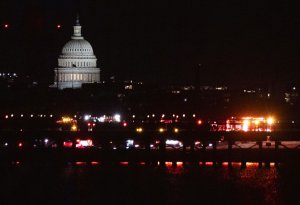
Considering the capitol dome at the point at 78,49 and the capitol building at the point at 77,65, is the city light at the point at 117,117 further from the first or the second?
the capitol dome at the point at 78,49

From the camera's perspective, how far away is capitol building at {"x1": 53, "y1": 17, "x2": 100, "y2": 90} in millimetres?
158750

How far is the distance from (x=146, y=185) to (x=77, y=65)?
94.8 metres

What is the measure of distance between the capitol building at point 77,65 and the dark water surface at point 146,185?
273 feet

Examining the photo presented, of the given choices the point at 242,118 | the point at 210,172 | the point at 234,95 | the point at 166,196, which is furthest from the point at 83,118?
the point at 166,196

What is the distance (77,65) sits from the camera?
159750 millimetres

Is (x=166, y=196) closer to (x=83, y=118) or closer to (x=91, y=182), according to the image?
(x=91, y=182)

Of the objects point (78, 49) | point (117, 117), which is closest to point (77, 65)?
point (78, 49)

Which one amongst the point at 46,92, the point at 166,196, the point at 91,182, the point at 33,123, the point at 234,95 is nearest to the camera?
the point at 166,196

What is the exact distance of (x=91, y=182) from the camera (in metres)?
66.0

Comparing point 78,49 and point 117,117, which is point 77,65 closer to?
point 78,49

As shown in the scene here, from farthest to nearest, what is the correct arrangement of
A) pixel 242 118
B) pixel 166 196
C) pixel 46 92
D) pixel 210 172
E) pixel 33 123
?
pixel 46 92, pixel 242 118, pixel 33 123, pixel 210 172, pixel 166 196

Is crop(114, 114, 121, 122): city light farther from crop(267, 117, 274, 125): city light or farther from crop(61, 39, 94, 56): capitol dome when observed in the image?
crop(61, 39, 94, 56): capitol dome

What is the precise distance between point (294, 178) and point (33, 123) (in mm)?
32309

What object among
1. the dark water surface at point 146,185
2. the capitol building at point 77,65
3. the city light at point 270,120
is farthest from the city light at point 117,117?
the capitol building at point 77,65
